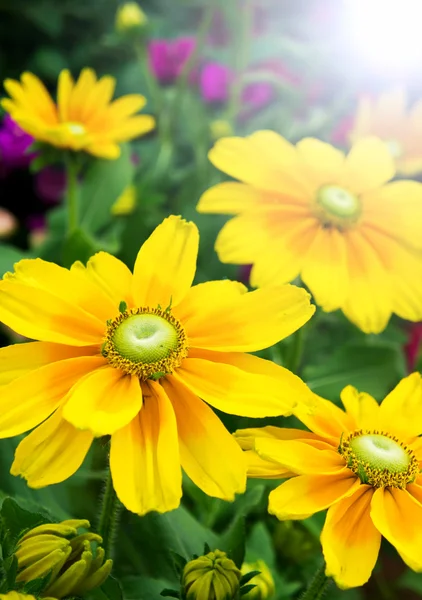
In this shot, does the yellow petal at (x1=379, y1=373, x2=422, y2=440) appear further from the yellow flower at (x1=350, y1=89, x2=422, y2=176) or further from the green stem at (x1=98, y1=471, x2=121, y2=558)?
the yellow flower at (x1=350, y1=89, x2=422, y2=176)

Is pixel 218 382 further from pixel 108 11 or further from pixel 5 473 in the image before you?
pixel 108 11

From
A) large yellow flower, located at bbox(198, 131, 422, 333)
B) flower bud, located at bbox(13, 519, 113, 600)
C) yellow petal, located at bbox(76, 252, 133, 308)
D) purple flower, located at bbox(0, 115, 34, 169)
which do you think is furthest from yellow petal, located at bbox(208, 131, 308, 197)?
purple flower, located at bbox(0, 115, 34, 169)

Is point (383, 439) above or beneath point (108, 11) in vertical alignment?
beneath

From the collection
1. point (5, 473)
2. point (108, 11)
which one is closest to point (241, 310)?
point (5, 473)

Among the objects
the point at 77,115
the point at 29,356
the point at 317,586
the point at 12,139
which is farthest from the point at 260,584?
the point at 12,139

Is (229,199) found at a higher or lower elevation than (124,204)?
lower

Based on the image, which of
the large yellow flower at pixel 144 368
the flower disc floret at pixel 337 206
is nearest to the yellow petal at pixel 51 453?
the large yellow flower at pixel 144 368

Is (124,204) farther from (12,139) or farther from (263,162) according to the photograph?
(263,162)
